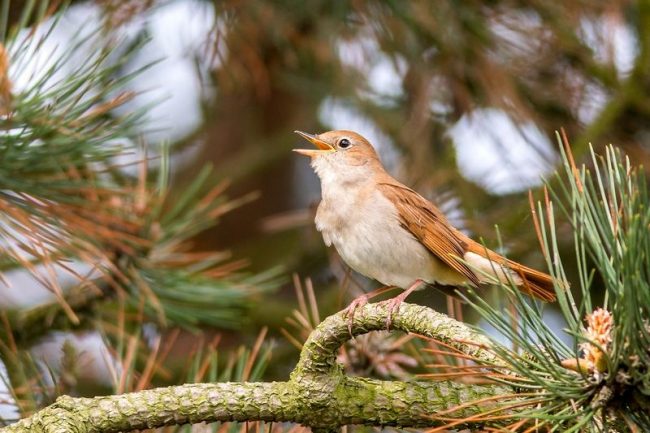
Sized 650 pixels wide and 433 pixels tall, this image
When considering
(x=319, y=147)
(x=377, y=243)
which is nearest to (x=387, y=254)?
(x=377, y=243)

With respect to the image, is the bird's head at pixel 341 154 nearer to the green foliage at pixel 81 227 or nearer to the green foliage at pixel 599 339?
the green foliage at pixel 81 227

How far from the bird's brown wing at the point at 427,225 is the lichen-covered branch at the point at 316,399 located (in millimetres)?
1562

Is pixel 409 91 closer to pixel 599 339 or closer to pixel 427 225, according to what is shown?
pixel 427 225

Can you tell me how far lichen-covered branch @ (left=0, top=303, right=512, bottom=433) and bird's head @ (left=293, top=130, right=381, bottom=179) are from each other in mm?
2012

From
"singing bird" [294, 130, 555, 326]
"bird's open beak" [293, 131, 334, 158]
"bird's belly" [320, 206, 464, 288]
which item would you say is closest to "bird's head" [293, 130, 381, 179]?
"bird's open beak" [293, 131, 334, 158]

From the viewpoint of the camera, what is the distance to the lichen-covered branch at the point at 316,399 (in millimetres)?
2137

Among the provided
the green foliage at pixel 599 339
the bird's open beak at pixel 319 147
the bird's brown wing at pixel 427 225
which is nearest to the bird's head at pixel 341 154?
the bird's open beak at pixel 319 147

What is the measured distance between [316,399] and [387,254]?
5.20ft

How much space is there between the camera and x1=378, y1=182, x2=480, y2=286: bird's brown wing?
3.90m

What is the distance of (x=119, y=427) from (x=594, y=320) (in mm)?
1074

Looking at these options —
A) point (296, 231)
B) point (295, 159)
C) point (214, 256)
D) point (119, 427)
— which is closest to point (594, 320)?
point (119, 427)

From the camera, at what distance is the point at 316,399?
7.47 feet

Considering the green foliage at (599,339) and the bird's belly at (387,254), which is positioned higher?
the green foliage at (599,339)

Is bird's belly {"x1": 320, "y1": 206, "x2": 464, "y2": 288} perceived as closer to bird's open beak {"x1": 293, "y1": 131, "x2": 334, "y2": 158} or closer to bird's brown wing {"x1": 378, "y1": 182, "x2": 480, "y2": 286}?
bird's brown wing {"x1": 378, "y1": 182, "x2": 480, "y2": 286}
